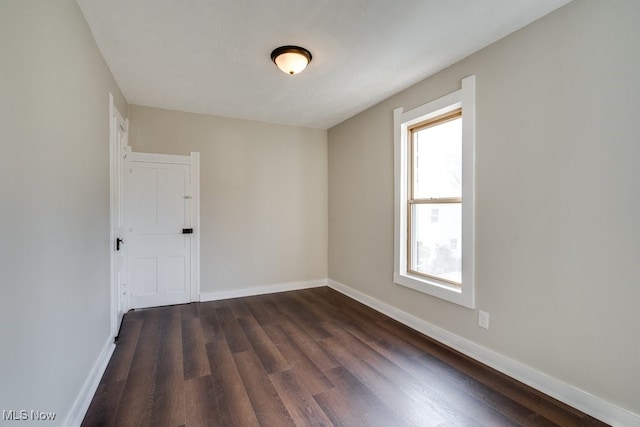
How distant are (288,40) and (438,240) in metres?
2.39

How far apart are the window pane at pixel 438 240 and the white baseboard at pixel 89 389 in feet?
10.0

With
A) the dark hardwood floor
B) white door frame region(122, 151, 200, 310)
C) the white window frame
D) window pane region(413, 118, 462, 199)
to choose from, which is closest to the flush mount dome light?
the white window frame

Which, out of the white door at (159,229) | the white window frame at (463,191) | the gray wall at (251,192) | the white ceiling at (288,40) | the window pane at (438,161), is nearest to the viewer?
the white ceiling at (288,40)

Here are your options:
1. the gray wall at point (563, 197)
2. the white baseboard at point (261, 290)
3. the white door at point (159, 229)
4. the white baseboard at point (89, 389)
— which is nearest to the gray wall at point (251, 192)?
the white baseboard at point (261, 290)

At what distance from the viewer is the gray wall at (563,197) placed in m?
1.71

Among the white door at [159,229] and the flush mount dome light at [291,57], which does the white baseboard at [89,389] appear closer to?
the white door at [159,229]

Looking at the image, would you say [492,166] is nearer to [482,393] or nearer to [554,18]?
[554,18]

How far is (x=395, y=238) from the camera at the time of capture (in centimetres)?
346

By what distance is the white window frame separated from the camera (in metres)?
2.54

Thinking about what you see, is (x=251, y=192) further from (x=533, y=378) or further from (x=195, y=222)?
(x=533, y=378)

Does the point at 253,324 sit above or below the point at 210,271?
below

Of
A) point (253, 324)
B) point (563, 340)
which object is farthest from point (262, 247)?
point (563, 340)

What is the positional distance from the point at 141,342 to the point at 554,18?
4443 mm

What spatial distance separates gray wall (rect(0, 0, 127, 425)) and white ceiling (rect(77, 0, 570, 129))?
444mm
